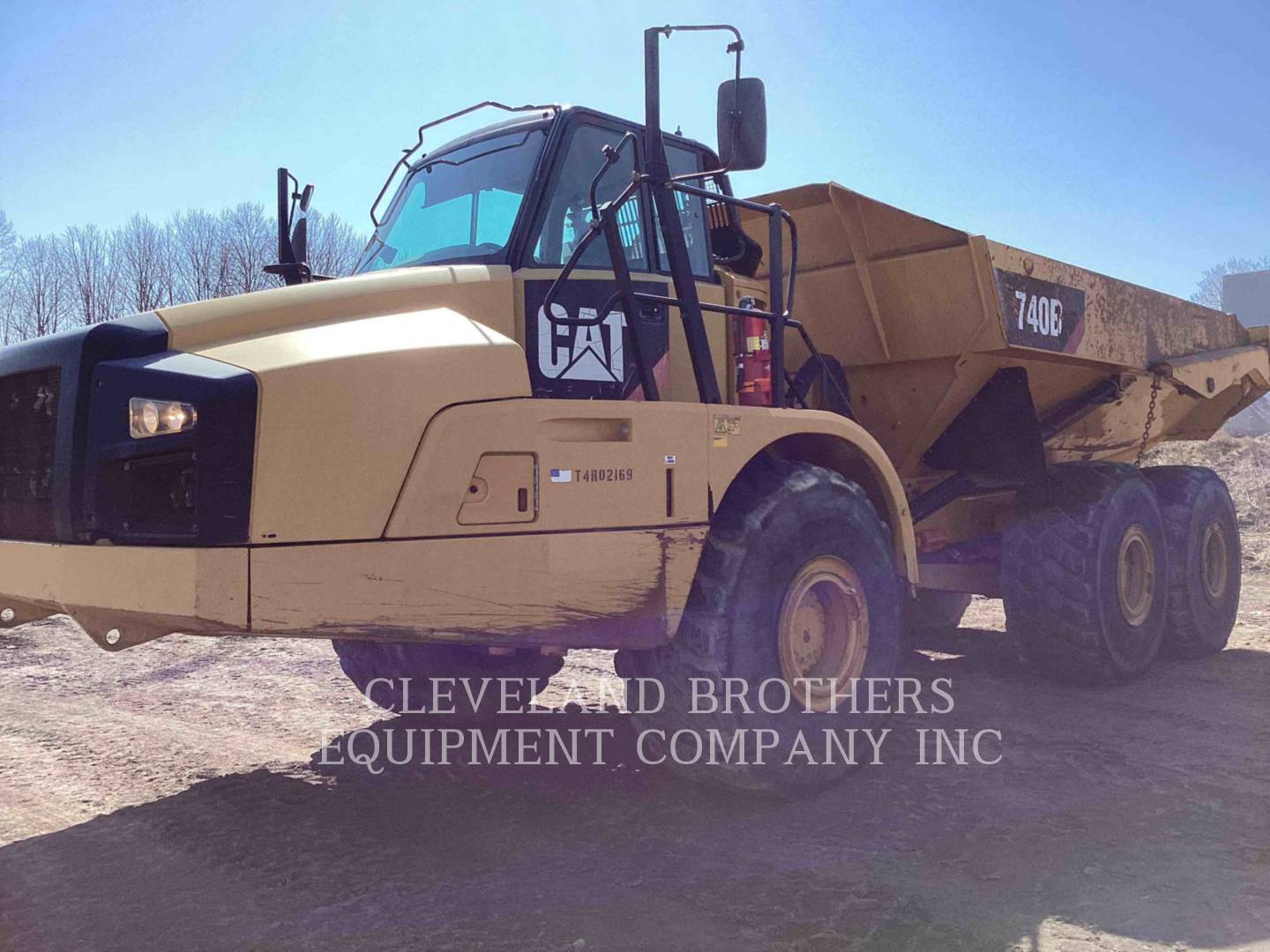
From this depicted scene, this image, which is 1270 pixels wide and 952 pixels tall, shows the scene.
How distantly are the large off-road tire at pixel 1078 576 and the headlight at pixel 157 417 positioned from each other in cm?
490

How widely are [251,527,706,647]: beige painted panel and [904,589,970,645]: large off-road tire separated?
15.9 ft

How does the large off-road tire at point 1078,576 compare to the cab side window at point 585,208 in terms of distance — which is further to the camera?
the large off-road tire at point 1078,576

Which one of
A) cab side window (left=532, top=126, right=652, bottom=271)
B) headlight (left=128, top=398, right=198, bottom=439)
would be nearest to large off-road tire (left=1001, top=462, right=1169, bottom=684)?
cab side window (left=532, top=126, right=652, bottom=271)

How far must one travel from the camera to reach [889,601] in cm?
463

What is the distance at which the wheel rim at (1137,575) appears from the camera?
6.75 meters

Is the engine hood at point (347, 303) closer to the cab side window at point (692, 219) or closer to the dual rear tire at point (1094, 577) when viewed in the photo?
Answer: the cab side window at point (692, 219)

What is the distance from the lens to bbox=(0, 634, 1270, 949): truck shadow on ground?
10.1 ft

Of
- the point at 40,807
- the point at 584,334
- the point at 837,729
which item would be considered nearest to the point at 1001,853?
the point at 837,729

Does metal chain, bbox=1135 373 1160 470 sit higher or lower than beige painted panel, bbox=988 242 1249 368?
lower

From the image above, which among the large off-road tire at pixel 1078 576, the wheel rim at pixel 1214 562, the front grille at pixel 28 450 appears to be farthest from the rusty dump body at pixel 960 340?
the front grille at pixel 28 450

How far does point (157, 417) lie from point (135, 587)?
1.61ft

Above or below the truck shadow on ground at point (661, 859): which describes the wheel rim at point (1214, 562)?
above

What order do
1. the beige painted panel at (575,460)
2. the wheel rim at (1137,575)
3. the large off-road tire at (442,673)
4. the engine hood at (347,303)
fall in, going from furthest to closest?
the wheel rim at (1137,575), the large off-road tire at (442,673), the engine hood at (347,303), the beige painted panel at (575,460)

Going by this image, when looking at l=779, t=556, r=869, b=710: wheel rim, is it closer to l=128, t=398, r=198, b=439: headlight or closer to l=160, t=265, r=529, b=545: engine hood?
l=160, t=265, r=529, b=545: engine hood
